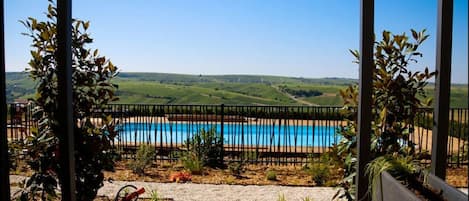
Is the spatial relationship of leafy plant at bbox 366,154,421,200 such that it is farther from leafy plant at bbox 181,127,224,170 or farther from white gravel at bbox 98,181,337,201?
leafy plant at bbox 181,127,224,170

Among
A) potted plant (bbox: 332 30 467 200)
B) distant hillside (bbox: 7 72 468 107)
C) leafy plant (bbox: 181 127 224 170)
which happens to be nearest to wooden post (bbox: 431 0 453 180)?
potted plant (bbox: 332 30 467 200)

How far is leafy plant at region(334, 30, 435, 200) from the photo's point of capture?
9.20 feet

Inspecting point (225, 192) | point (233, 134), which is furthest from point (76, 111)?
point (233, 134)

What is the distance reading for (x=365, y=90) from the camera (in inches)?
89.5

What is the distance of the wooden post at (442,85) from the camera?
7.45 ft

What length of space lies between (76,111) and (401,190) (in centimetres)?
226

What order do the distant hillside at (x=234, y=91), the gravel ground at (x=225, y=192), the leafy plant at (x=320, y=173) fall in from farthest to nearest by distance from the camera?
the distant hillside at (x=234, y=91) → the leafy plant at (x=320, y=173) → the gravel ground at (x=225, y=192)

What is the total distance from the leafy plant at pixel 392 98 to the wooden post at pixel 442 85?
435mm

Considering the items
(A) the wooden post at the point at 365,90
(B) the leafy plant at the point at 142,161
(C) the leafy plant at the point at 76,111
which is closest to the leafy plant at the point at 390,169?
(A) the wooden post at the point at 365,90

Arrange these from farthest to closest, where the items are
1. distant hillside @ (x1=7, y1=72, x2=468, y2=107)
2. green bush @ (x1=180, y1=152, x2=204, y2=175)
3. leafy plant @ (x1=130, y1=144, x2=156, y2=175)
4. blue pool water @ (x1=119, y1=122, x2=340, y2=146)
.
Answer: distant hillside @ (x1=7, y1=72, x2=468, y2=107) → blue pool water @ (x1=119, y1=122, x2=340, y2=146) → green bush @ (x1=180, y1=152, x2=204, y2=175) → leafy plant @ (x1=130, y1=144, x2=156, y2=175)

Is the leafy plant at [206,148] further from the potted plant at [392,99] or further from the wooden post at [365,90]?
the wooden post at [365,90]

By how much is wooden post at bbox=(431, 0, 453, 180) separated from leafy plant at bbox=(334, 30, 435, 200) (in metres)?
0.43

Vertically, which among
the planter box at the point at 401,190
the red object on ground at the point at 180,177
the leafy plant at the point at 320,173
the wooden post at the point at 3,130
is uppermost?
the wooden post at the point at 3,130

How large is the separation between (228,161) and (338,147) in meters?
3.31
